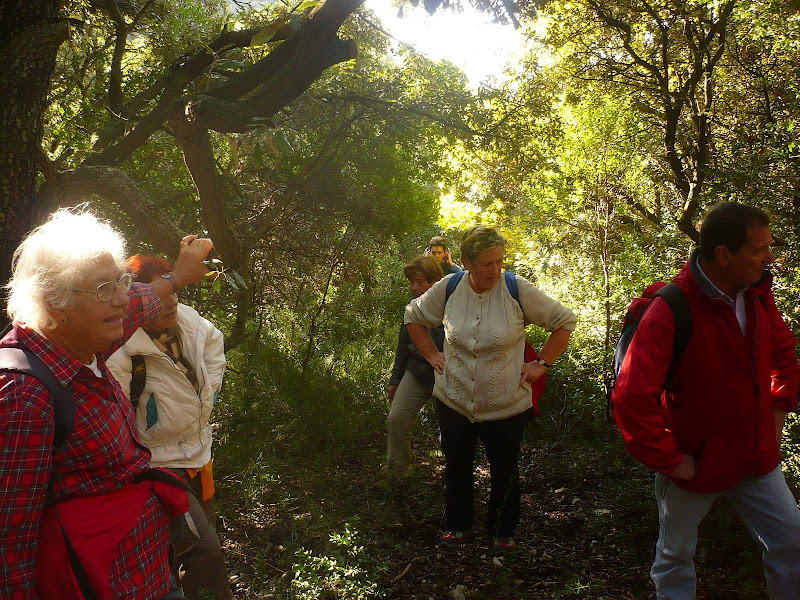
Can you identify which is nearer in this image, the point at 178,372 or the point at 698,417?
the point at 698,417

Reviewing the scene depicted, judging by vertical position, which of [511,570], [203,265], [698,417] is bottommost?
[511,570]

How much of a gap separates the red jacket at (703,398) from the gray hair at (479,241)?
1457 millimetres

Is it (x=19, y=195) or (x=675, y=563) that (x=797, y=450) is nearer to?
(x=675, y=563)

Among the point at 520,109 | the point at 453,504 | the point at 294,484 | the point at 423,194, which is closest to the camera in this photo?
the point at 453,504

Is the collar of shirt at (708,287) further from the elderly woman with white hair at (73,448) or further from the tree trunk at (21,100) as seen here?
the tree trunk at (21,100)

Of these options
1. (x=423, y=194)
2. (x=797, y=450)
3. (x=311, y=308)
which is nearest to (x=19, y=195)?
(x=797, y=450)

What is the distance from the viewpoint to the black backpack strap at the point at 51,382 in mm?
1701

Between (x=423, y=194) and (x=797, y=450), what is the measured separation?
832 cm

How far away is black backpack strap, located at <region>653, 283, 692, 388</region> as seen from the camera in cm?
274

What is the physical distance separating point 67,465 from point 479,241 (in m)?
2.89

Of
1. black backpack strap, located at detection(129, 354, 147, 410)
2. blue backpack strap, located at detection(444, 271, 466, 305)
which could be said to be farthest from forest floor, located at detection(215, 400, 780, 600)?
blue backpack strap, located at detection(444, 271, 466, 305)

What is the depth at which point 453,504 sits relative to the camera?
→ 15.4ft

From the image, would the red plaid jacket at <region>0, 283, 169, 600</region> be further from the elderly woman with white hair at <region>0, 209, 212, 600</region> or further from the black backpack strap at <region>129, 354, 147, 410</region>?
the black backpack strap at <region>129, 354, 147, 410</region>

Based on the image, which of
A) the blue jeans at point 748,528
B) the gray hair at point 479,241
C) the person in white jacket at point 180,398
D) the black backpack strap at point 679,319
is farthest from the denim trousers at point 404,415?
the black backpack strap at point 679,319
